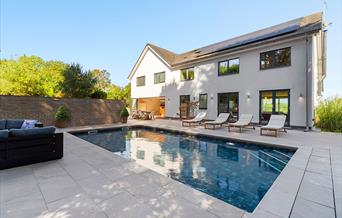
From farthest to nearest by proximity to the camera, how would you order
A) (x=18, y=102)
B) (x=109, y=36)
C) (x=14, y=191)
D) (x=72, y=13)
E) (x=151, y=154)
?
(x=109, y=36)
(x=72, y=13)
(x=18, y=102)
(x=151, y=154)
(x=14, y=191)

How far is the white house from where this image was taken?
999 cm

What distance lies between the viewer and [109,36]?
1844 cm

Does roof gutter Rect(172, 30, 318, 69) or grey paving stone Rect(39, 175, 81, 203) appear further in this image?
roof gutter Rect(172, 30, 318, 69)

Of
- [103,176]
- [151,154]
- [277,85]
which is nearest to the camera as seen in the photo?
[103,176]

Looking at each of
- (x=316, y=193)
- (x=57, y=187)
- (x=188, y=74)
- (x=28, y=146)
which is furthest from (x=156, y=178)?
(x=188, y=74)

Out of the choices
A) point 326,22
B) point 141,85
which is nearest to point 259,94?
point 326,22

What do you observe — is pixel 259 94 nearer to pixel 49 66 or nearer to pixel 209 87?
pixel 209 87

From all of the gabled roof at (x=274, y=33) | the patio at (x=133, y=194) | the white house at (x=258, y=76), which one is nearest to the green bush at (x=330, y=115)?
the white house at (x=258, y=76)

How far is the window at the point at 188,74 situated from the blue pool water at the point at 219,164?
28.8ft

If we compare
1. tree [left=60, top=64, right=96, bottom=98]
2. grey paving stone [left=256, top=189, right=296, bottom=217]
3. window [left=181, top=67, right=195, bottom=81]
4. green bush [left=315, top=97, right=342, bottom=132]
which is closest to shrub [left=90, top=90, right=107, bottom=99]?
tree [left=60, top=64, right=96, bottom=98]

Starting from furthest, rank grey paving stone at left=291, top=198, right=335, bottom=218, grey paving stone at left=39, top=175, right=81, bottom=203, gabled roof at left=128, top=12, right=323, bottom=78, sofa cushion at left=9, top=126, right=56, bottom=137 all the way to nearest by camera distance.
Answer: gabled roof at left=128, top=12, right=323, bottom=78 → sofa cushion at left=9, top=126, right=56, bottom=137 → grey paving stone at left=39, top=175, right=81, bottom=203 → grey paving stone at left=291, top=198, right=335, bottom=218

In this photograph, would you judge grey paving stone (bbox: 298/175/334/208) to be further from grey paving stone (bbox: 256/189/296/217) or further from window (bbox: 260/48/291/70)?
window (bbox: 260/48/291/70)

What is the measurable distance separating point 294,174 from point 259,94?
894 cm

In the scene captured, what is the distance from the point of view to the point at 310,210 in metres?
2.45
